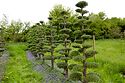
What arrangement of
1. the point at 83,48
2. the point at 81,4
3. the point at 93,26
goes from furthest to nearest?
1. the point at 93,26
2. the point at 81,4
3. the point at 83,48

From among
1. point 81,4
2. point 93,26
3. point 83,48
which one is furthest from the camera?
point 93,26

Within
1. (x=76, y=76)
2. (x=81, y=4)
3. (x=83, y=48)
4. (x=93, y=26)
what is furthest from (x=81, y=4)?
(x=93, y=26)

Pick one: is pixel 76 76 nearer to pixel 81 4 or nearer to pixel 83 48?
pixel 83 48

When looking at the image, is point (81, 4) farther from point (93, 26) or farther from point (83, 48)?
point (93, 26)

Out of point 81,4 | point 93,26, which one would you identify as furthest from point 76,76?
point 93,26

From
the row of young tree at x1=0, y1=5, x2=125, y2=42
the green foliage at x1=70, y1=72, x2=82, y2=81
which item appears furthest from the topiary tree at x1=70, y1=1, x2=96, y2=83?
the row of young tree at x1=0, y1=5, x2=125, y2=42

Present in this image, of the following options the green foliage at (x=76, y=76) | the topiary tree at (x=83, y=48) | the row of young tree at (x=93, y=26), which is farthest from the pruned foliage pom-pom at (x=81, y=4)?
the row of young tree at (x=93, y=26)

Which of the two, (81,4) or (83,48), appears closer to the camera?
(83,48)

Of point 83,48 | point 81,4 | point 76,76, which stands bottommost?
point 76,76

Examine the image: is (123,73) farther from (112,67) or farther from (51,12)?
(51,12)

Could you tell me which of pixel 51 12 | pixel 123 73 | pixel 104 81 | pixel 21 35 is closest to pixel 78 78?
pixel 104 81

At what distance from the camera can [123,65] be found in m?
21.8

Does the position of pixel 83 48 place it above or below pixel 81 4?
below

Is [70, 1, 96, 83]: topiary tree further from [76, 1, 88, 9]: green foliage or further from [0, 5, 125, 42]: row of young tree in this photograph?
[0, 5, 125, 42]: row of young tree
